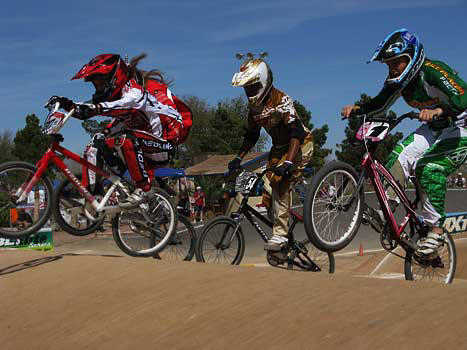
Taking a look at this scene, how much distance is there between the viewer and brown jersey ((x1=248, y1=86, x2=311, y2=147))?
6.78m

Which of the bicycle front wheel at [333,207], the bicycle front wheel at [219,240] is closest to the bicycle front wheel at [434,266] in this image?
the bicycle front wheel at [333,207]

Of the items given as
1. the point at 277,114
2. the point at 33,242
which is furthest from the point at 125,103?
the point at 33,242

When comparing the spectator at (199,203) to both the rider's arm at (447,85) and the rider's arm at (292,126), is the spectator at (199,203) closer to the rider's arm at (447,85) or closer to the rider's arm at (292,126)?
the rider's arm at (292,126)

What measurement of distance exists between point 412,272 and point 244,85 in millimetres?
2950

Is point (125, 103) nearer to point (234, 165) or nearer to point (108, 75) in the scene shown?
point (108, 75)

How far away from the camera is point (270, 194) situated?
7320 mm

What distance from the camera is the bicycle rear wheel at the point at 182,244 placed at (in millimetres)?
7719

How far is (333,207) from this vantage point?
555 cm

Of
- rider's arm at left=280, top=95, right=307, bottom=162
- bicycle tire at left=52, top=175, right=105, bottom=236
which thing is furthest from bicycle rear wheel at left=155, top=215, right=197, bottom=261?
rider's arm at left=280, top=95, right=307, bottom=162

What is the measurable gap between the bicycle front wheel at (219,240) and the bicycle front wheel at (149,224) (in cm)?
44

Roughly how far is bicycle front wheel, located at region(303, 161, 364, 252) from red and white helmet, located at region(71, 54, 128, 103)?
8.47 feet

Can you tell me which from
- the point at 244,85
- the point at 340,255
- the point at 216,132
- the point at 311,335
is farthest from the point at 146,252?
the point at 216,132

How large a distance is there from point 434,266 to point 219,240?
2.60 m

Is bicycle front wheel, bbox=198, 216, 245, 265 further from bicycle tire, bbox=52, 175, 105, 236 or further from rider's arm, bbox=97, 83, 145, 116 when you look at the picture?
rider's arm, bbox=97, 83, 145, 116
